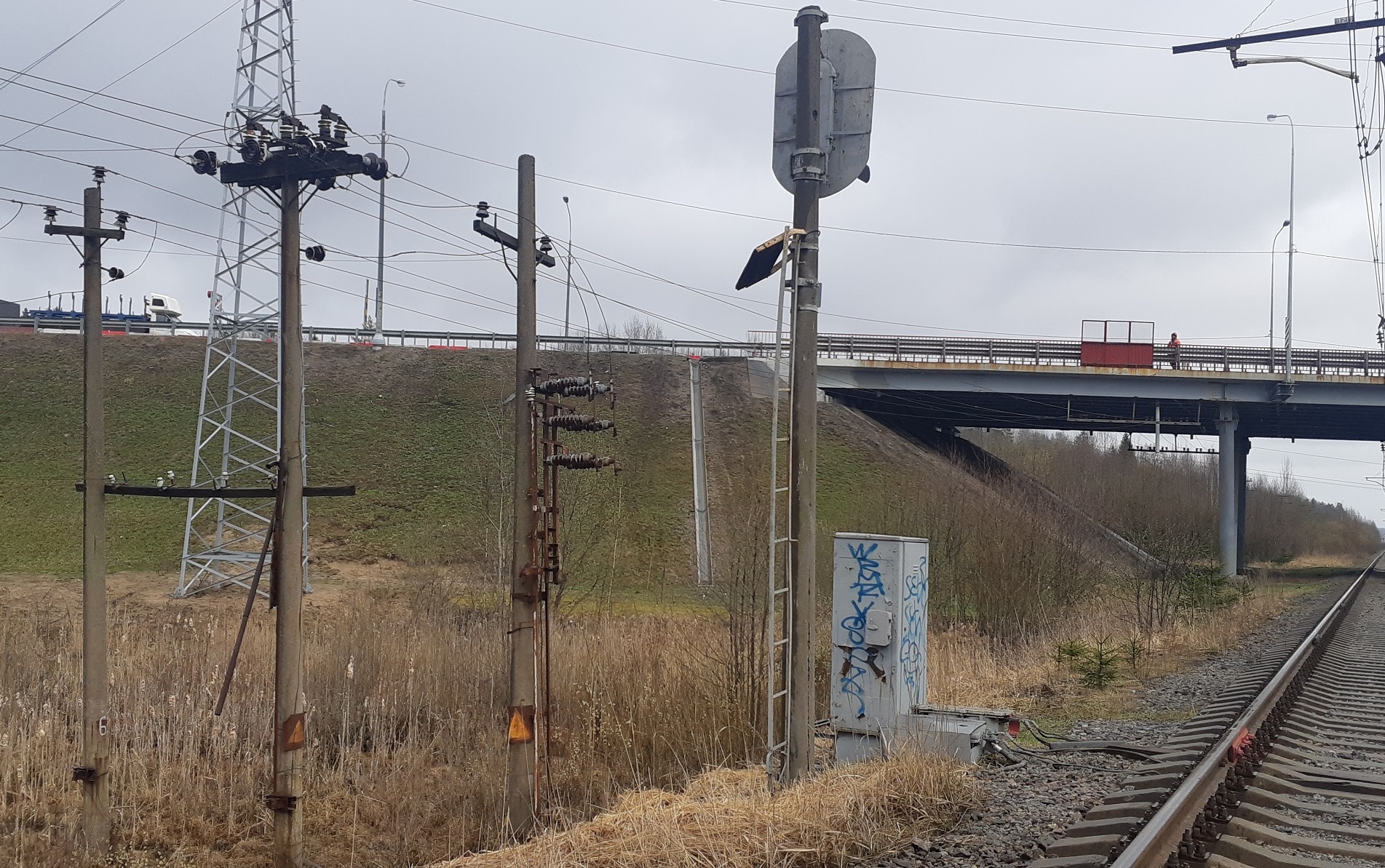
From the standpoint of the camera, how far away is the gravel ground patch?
539 centimetres

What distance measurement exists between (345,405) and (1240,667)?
117 feet

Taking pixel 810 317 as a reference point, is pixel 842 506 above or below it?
below

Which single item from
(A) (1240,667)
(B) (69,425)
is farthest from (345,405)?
(A) (1240,667)

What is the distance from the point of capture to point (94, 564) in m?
8.95

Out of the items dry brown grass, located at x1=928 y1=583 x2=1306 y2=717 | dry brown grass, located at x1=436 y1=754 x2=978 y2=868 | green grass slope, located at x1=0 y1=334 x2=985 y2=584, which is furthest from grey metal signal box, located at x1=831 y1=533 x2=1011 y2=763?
green grass slope, located at x1=0 y1=334 x2=985 y2=584

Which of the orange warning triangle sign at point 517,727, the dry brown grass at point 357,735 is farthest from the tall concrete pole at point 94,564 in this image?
the orange warning triangle sign at point 517,727

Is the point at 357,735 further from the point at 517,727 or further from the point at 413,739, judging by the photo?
the point at 517,727

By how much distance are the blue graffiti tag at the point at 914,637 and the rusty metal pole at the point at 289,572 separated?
4.91 meters

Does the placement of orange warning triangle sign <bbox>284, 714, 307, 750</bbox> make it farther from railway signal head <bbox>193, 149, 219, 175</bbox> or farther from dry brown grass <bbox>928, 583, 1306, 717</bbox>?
dry brown grass <bbox>928, 583, 1306, 717</bbox>

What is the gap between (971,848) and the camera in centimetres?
550

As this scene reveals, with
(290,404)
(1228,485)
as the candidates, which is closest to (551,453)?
(290,404)

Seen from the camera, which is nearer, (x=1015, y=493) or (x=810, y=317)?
(x=810, y=317)

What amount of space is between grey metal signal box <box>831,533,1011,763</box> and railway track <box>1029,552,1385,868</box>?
155 cm

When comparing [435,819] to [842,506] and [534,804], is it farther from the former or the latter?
[842,506]
